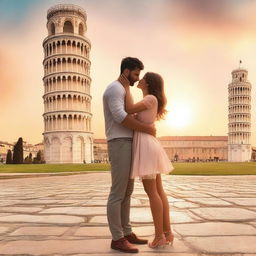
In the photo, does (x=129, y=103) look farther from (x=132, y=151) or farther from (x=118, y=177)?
(x=118, y=177)

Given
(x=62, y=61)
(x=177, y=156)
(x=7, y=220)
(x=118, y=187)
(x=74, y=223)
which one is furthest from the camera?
(x=177, y=156)

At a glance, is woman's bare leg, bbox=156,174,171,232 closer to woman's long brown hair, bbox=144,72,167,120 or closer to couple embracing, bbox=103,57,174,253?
couple embracing, bbox=103,57,174,253

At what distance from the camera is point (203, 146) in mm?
131375

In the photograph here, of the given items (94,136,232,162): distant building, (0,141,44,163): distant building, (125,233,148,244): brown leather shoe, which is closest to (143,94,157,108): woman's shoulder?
(125,233,148,244): brown leather shoe

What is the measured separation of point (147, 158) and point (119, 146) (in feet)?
1.01

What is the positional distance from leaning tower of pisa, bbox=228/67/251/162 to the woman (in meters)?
108

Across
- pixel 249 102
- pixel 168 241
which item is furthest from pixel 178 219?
pixel 249 102

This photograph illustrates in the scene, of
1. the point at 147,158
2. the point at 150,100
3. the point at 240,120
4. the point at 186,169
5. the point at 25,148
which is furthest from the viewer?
the point at 25,148

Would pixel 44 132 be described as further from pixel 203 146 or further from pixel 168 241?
pixel 203 146

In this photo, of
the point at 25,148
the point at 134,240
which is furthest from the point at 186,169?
the point at 25,148

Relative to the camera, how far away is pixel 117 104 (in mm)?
3582

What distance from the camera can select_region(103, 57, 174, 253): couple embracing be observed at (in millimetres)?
3545

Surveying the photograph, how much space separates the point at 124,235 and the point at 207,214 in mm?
1996

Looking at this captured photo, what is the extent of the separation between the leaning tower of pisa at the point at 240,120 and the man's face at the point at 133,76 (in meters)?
108
